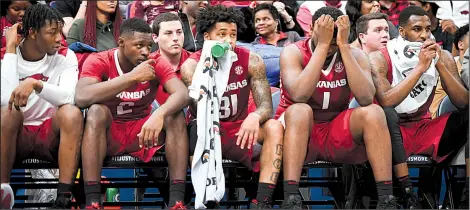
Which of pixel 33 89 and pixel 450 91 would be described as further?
pixel 450 91

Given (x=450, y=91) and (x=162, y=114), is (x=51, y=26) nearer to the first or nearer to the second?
(x=162, y=114)

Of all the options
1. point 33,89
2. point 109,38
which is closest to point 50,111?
point 33,89

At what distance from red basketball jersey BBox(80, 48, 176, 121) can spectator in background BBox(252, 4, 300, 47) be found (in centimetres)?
186

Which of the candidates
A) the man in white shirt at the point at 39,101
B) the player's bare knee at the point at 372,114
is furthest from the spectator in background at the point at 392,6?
the man in white shirt at the point at 39,101

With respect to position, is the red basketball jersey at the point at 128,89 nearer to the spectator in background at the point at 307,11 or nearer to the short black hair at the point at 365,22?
the short black hair at the point at 365,22

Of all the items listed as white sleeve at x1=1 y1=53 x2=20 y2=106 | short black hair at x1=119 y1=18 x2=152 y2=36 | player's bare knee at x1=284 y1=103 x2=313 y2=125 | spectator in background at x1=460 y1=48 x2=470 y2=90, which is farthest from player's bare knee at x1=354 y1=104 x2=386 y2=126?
white sleeve at x1=1 y1=53 x2=20 y2=106

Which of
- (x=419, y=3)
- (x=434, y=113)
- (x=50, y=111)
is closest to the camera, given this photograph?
(x=50, y=111)

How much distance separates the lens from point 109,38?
7477 mm

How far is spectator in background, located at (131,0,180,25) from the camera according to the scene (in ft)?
26.3

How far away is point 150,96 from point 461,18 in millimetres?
4049

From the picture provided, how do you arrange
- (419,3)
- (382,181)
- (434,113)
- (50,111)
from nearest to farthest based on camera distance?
(382,181) < (50,111) < (434,113) < (419,3)

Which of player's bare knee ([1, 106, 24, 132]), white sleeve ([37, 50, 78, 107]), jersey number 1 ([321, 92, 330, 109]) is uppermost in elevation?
white sleeve ([37, 50, 78, 107])

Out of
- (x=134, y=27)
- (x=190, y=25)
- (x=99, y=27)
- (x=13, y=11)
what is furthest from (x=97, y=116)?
(x=190, y=25)

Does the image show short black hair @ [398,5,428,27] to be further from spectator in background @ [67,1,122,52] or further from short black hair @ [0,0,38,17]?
short black hair @ [0,0,38,17]
